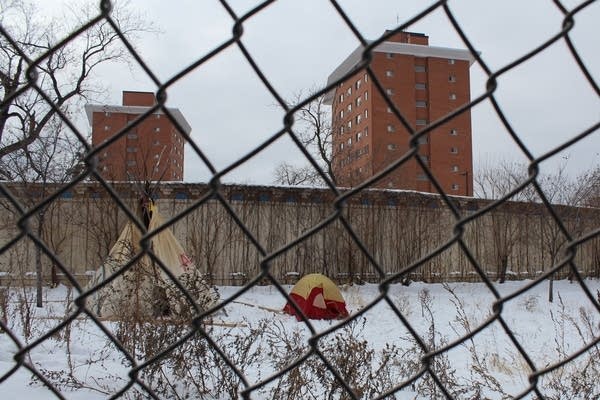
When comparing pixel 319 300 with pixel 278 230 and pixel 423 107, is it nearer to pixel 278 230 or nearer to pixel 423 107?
pixel 278 230

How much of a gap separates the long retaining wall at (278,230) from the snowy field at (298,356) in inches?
141

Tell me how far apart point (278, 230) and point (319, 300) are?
14.6 feet

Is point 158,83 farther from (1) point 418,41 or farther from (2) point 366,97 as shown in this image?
(1) point 418,41

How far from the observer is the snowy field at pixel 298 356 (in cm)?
319

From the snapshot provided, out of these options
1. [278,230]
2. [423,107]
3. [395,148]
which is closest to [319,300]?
[278,230]

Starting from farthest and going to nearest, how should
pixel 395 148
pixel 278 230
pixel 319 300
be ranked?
1. pixel 395 148
2. pixel 278 230
3. pixel 319 300

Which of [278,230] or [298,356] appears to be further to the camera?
[278,230]

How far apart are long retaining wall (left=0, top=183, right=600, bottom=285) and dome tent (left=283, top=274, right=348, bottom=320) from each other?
3.04 metres

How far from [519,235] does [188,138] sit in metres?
14.3

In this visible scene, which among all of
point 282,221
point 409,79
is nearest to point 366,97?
point 409,79

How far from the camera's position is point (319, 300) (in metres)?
7.77

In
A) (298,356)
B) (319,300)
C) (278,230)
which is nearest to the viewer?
(298,356)

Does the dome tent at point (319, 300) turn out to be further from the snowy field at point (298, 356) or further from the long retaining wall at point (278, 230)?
the long retaining wall at point (278, 230)

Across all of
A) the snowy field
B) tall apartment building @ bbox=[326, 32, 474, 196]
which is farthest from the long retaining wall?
tall apartment building @ bbox=[326, 32, 474, 196]
